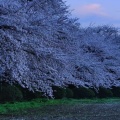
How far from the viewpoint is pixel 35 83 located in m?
15.2

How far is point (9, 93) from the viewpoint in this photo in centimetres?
1808

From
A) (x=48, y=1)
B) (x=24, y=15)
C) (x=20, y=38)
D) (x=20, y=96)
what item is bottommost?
(x=20, y=96)

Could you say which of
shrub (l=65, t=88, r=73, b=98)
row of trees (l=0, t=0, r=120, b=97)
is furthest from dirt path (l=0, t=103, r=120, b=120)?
shrub (l=65, t=88, r=73, b=98)

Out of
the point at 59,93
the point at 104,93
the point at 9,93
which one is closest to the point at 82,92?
the point at 104,93

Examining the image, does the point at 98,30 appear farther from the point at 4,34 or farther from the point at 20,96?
the point at 4,34

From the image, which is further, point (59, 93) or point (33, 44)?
point (59, 93)

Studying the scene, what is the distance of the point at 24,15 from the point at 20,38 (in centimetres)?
95

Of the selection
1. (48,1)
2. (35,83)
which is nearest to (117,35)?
(48,1)

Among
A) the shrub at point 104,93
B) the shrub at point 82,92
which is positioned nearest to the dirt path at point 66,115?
the shrub at point 82,92

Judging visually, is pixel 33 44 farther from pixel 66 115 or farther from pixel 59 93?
pixel 59 93

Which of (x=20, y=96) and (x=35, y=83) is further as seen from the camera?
(x=20, y=96)

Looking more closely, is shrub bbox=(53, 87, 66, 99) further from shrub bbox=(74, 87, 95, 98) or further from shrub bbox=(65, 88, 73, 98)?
shrub bbox=(74, 87, 95, 98)

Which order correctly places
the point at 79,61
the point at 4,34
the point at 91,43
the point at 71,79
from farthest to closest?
the point at 91,43
the point at 79,61
the point at 71,79
the point at 4,34

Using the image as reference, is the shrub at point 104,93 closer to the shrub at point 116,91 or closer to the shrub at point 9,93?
the shrub at point 116,91
